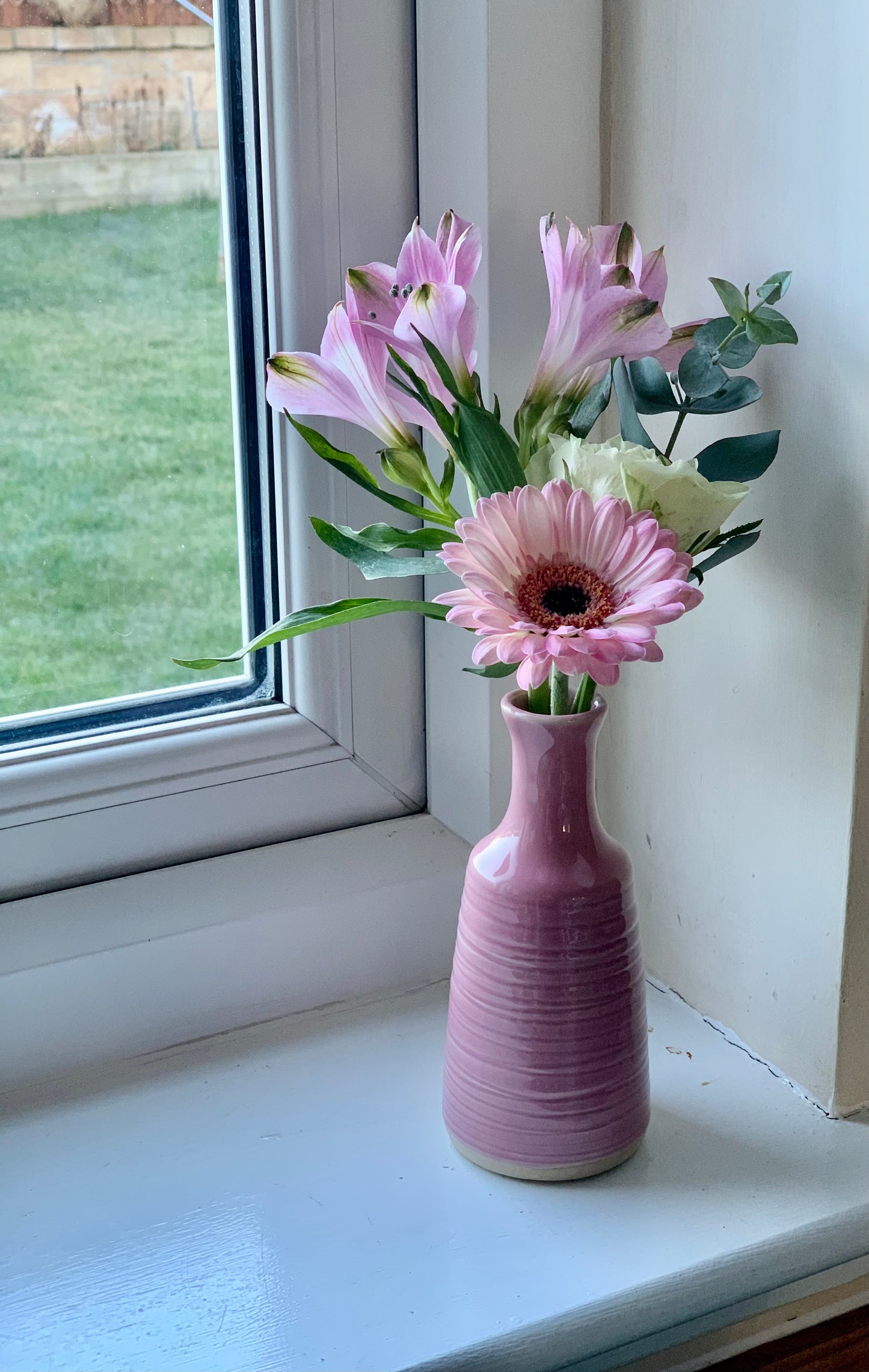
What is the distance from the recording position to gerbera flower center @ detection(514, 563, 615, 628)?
0.52 m

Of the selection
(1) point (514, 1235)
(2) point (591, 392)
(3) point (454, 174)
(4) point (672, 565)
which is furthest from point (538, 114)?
(1) point (514, 1235)

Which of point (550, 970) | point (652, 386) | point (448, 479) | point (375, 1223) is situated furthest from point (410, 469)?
point (375, 1223)

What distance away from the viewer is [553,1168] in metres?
0.62

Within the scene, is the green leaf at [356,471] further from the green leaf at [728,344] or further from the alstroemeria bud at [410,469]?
the green leaf at [728,344]

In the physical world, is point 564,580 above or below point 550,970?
above

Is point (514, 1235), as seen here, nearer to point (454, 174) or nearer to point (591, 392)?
point (591, 392)

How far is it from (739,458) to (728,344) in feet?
0.17

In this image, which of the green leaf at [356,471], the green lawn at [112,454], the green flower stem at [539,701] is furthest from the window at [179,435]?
the green flower stem at [539,701]

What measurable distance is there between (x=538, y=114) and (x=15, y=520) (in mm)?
372

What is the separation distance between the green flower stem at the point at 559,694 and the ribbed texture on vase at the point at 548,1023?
0.08m

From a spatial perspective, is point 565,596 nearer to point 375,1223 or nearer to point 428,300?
point 428,300

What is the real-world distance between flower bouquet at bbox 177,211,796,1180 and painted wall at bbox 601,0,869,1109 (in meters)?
0.03

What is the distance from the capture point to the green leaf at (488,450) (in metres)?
0.58

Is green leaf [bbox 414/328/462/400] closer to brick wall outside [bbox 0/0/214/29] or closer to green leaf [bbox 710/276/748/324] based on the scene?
green leaf [bbox 710/276/748/324]
